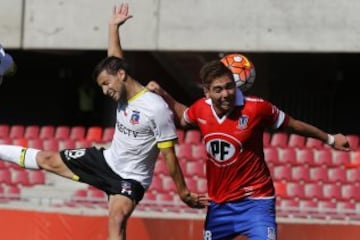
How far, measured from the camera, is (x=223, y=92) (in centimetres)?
534

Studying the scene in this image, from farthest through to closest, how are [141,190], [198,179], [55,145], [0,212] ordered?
1. [55,145]
2. [198,179]
3. [0,212]
4. [141,190]

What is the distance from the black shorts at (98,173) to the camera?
20.4ft

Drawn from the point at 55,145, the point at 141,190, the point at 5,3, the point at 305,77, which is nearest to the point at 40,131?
the point at 55,145

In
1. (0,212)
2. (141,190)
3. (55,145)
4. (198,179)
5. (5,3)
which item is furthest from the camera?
(5,3)

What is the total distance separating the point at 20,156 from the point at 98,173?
0.65 metres

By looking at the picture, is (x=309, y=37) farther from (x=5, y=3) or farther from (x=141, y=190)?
(x=141, y=190)

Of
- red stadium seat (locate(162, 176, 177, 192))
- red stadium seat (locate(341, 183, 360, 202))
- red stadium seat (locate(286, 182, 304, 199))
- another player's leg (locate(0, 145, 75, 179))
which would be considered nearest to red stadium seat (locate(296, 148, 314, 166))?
red stadium seat (locate(286, 182, 304, 199))

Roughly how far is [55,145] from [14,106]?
669cm

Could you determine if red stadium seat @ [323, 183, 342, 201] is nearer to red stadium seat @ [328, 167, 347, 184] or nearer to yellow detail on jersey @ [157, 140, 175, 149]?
red stadium seat @ [328, 167, 347, 184]

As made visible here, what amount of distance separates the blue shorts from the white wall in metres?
8.29

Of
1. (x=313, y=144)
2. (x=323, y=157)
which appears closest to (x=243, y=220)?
(x=323, y=157)

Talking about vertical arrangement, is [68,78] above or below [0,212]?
above

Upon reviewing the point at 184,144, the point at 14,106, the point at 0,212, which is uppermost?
the point at 14,106

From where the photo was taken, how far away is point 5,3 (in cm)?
1444
